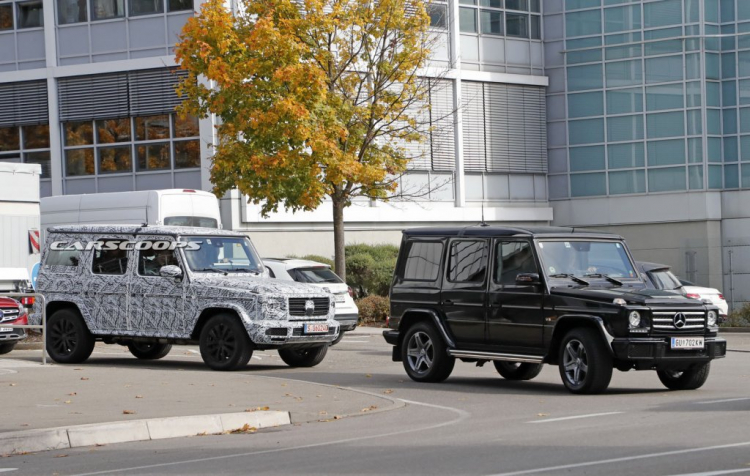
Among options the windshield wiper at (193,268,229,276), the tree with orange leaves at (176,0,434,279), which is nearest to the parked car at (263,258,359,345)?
the windshield wiper at (193,268,229,276)

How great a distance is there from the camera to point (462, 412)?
46.7 ft

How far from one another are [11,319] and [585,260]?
991 cm

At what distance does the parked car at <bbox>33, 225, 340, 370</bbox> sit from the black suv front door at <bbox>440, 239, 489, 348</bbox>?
2847mm

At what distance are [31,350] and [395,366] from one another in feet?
22.5

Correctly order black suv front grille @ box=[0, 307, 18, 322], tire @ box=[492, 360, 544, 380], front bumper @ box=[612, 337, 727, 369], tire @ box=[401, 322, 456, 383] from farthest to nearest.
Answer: black suv front grille @ box=[0, 307, 18, 322] < tire @ box=[492, 360, 544, 380] < tire @ box=[401, 322, 456, 383] < front bumper @ box=[612, 337, 727, 369]

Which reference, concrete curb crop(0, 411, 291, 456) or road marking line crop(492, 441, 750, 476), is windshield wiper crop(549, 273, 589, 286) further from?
road marking line crop(492, 441, 750, 476)

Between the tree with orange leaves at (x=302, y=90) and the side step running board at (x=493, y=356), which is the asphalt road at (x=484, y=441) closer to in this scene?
the side step running board at (x=493, y=356)

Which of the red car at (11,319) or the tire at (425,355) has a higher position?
the red car at (11,319)

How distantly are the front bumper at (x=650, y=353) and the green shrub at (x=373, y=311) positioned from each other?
1674 cm

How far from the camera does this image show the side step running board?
53.4ft

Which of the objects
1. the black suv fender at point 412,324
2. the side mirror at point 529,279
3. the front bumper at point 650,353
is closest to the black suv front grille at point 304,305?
the black suv fender at point 412,324

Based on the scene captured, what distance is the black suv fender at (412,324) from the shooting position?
17.3 metres

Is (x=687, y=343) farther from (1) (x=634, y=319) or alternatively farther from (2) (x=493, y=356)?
(2) (x=493, y=356)

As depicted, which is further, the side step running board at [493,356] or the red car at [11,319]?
the red car at [11,319]
